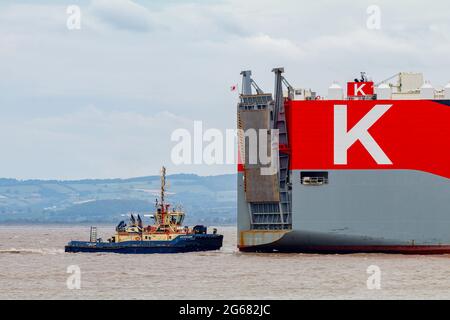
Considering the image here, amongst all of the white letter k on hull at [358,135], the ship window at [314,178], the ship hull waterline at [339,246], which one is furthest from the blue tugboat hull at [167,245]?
the white letter k on hull at [358,135]

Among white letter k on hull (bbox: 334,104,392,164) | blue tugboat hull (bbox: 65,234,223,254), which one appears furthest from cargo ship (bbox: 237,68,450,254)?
blue tugboat hull (bbox: 65,234,223,254)

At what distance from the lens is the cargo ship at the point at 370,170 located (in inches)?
2391

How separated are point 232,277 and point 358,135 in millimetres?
13490

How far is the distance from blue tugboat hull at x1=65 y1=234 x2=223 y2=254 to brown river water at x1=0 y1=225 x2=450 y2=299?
12.1 ft

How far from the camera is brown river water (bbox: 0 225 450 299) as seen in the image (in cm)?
4497

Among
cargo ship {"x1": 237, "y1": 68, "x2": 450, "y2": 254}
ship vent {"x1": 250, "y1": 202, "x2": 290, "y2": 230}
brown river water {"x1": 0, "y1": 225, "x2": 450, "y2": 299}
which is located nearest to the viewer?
brown river water {"x1": 0, "y1": 225, "x2": 450, "y2": 299}

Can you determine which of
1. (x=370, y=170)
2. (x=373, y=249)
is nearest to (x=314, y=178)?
(x=370, y=170)

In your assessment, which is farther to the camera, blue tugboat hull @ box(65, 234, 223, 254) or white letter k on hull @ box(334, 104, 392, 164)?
blue tugboat hull @ box(65, 234, 223, 254)

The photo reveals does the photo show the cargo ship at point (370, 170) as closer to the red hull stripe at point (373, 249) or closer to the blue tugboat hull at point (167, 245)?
the red hull stripe at point (373, 249)

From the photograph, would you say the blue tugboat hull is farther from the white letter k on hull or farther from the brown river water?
the white letter k on hull

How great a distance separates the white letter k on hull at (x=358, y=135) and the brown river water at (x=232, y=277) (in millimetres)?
5545

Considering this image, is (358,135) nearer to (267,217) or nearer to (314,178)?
(314,178)
